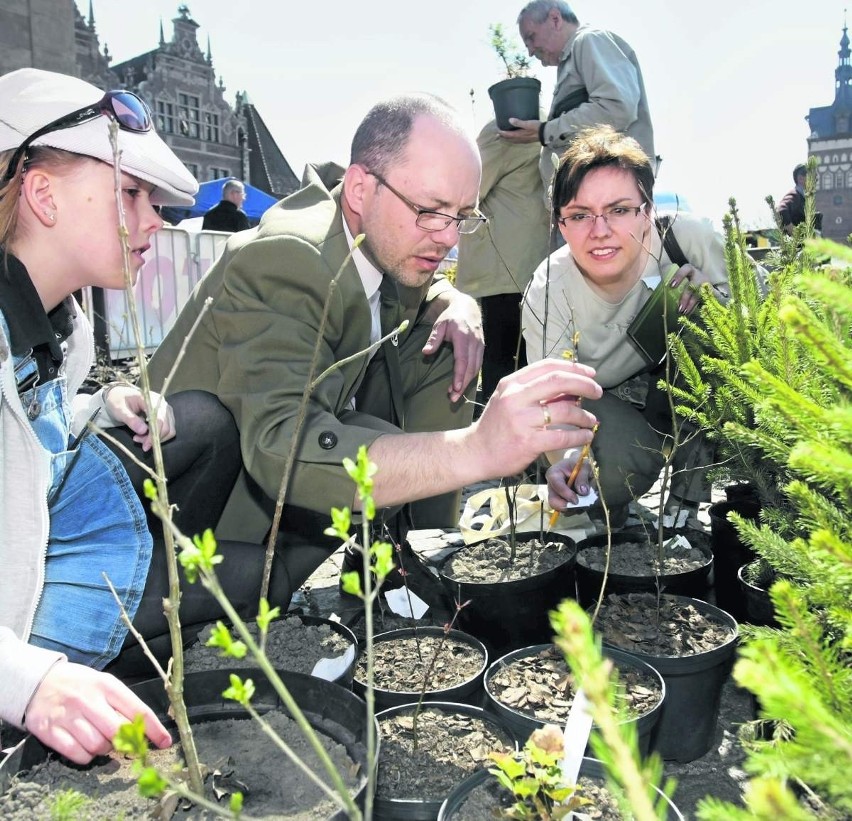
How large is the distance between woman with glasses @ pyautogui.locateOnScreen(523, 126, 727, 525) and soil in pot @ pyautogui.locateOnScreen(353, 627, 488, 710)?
826 mm

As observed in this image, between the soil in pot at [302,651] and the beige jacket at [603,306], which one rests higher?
the beige jacket at [603,306]

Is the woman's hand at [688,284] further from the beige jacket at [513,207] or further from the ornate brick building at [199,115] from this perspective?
the ornate brick building at [199,115]

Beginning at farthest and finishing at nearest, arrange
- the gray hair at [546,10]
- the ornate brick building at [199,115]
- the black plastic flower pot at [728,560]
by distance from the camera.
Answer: the ornate brick building at [199,115]
the gray hair at [546,10]
the black plastic flower pot at [728,560]

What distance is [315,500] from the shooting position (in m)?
1.94

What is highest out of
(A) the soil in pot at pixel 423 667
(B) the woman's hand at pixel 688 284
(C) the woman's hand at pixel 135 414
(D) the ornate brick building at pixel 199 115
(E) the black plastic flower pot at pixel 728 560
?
(D) the ornate brick building at pixel 199 115

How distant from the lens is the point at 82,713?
47.4 inches

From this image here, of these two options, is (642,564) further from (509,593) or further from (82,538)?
(82,538)

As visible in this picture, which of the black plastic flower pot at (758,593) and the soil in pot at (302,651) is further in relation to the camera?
the black plastic flower pot at (758,593)

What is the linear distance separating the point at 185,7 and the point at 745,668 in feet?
194

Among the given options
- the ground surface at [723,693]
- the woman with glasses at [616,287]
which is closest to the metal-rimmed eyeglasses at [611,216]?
the woman with glasses at [616,287]

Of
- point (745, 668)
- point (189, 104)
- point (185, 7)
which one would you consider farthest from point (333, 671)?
point (185, 7)

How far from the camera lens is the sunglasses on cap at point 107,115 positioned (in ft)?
5.85

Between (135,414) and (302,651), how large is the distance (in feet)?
2.64

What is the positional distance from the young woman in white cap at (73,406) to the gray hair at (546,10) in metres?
2.74
